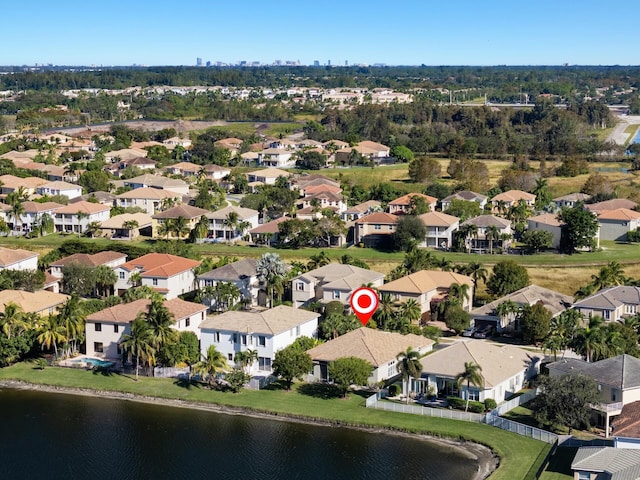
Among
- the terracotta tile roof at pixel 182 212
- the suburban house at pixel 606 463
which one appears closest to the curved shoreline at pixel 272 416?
the suburban house at pixel 606 463

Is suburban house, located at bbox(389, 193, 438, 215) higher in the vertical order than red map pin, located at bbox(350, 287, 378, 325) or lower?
higher

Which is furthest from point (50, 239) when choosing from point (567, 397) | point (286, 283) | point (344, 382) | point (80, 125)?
point (80, 125)

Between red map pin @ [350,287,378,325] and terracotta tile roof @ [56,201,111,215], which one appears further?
terracotta tile roof @ [56,201,111,215]

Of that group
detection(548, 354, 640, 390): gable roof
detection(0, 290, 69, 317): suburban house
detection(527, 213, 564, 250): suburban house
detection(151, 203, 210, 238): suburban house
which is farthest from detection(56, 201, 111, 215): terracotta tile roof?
detection(548, 354, 640, 390): gable roof

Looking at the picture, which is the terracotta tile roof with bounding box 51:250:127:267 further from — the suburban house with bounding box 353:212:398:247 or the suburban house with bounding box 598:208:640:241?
the suburban house with bounding box 598:208:640:241

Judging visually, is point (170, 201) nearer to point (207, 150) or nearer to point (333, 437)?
point (207, 150)

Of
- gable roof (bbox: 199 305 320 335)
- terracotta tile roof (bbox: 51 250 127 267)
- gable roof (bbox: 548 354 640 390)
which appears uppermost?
gable roof (bbox: 548 354 640 390)

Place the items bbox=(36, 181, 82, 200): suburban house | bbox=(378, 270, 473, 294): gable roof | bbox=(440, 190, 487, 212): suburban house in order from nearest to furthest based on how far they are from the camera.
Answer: bbox=(378, 270, 473, 294): gable roof → bbox=(440, 190, 487, 212): suburban house → bbox=(36, 181, 82, 200): suburban house
